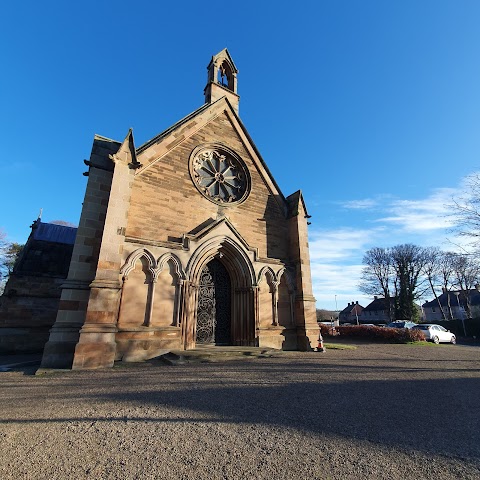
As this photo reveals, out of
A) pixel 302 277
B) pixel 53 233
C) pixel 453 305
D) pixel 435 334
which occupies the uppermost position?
Result: pixel 53 233

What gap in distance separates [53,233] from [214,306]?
39.5 feet

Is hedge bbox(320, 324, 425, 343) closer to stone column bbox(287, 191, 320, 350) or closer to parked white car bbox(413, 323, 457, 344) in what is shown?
parked white car bbox(413, 323, 457, 344)

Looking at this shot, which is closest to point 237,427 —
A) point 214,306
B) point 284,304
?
point 214,306

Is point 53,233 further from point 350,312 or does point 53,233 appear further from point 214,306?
point 350,312

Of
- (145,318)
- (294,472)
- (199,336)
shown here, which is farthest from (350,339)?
(294,472)

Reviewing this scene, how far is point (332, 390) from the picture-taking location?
5.59 metres

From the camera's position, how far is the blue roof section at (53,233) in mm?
16297

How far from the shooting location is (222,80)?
1655cm

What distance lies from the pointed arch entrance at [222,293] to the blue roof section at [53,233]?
9.88 m

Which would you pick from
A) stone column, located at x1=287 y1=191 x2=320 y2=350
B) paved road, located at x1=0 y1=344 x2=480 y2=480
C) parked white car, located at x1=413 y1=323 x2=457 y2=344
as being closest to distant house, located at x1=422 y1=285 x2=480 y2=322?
parked white car, located at x1=413 y1=323 x2=457 y2=344

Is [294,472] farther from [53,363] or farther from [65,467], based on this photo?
[53,363]

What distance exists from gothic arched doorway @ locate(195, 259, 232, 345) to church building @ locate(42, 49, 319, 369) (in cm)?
4

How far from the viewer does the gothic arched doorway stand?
11125 mm

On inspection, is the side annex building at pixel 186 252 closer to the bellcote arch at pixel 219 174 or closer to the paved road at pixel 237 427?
the bellcote arch at pixel 219 174
